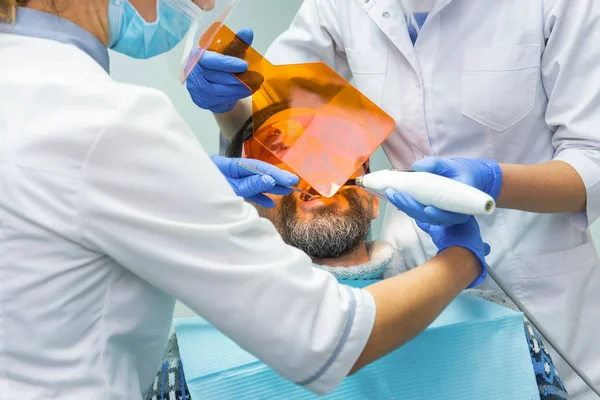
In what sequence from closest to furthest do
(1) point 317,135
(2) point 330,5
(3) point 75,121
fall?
(3) point 75,121 < (1) point 317,135 < (2) point 330,5

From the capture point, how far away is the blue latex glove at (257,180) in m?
1.23

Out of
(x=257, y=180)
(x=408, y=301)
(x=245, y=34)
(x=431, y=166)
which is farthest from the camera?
(x=245, y=34)

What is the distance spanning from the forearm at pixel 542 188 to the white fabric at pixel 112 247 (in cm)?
55

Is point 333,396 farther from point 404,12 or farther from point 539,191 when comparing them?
point 404,12

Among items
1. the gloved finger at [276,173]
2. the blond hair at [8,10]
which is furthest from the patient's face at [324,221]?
the blond hair at [8,10]

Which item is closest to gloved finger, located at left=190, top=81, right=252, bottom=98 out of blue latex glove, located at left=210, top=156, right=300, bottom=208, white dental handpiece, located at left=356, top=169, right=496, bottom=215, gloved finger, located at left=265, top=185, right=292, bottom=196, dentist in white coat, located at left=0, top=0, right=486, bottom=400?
blue latex glove, located at left=210, top=156, right=300, bottom=208

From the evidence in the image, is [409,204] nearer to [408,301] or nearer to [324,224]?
[408,301]

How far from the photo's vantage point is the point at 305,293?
754 millimetres

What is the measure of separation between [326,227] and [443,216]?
1.65 feet

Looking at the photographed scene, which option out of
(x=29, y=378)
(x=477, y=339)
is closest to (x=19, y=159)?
(x=29, y=378)

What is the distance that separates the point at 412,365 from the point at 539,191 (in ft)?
1.38

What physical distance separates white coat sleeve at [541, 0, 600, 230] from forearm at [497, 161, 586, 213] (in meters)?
0.02

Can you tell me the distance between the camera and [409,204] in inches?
41.6

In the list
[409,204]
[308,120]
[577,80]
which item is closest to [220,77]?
[308,120]
